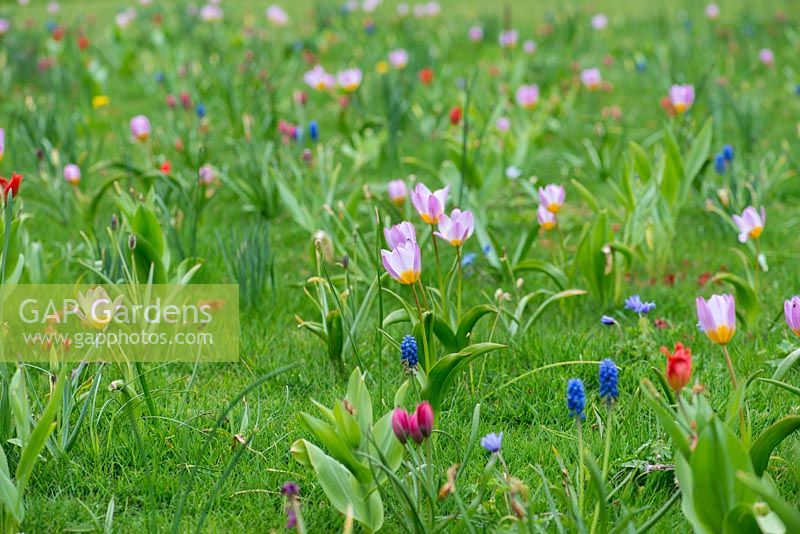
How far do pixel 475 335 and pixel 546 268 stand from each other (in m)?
0.36

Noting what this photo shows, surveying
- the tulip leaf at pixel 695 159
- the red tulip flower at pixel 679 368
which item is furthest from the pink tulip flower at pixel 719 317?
the tulip leaf at pixel 695 159

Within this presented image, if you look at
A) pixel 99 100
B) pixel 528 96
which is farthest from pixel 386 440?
pixel 99 100

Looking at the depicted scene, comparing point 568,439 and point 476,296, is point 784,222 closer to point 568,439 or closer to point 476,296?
point 476,296

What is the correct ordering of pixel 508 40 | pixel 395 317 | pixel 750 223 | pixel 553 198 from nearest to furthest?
pixel 395 317 < pixel 750 223 < pixel 553 198 < pixel 508 40

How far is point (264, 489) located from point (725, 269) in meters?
2.03

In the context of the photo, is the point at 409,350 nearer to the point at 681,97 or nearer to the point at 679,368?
the point at 679,368

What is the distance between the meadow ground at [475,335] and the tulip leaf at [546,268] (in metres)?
0.09

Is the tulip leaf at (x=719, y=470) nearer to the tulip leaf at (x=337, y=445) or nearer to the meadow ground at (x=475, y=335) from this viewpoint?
the meadow ground at (x=475, y=335)

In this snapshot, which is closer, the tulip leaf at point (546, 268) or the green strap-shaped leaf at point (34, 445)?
the green strap-shaped leaf at point (34, 445)

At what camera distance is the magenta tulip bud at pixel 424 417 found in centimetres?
171

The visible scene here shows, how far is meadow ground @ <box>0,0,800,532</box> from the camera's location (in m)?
2.07

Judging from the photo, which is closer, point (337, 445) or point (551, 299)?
point (337, 445)

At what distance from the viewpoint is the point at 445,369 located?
2.18m

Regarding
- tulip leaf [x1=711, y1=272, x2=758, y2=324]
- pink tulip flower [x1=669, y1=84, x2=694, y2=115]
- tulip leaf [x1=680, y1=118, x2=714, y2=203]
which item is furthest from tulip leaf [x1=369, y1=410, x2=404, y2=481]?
pink tulip flower [x1=669, y1=84, x2=694, y2=115]
